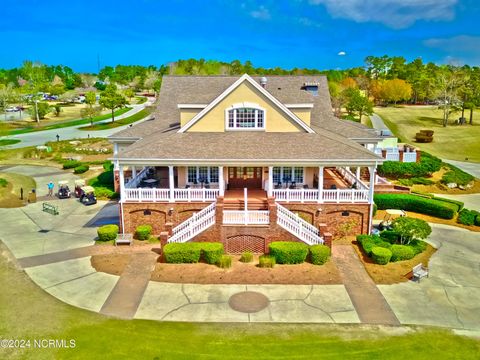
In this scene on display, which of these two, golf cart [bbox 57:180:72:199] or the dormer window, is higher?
the dormer window

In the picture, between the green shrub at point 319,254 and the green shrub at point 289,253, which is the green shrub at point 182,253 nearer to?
the green shrub at point 289,253

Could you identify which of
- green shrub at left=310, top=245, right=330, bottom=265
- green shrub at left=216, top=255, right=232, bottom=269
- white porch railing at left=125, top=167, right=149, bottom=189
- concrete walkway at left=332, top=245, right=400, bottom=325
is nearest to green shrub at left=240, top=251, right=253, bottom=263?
green shrub at left=216, top=255, right=232, bottom=269

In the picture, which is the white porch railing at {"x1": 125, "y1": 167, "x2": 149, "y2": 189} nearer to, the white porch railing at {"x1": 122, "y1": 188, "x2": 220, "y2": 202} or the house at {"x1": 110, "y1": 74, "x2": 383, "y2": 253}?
the house at {"x1": 110, "y1": 74, "x2": 383, "y2": 253}

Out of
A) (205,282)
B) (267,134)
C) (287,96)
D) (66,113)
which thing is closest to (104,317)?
(205,282)

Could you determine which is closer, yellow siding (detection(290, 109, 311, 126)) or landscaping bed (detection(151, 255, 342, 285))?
landscaping bed (detection(151, 255, 342, 285))

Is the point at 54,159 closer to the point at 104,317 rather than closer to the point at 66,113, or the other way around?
the point at 104,317

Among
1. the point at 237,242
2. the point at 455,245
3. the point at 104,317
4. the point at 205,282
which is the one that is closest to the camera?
the point at 104,317

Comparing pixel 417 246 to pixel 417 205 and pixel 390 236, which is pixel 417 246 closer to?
pixel 390 236
